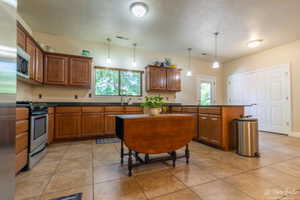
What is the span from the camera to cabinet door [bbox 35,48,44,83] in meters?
3.09

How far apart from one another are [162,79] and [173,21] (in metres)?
1.98

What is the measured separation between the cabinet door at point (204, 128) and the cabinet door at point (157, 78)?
1.87 meters

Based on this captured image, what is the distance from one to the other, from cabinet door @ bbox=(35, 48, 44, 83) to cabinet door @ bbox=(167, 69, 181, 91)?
11.8ft

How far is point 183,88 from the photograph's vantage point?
5.59 m

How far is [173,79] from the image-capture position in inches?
195

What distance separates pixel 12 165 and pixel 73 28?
3505mm

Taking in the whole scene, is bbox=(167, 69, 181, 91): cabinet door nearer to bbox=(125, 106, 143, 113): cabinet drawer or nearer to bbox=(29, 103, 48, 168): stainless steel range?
bbox=(125, 106, 143, 113): cabinet drawer

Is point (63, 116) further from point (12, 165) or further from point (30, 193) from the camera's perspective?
point (12, 165)

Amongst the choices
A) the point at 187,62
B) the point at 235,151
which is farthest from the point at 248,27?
the point at 235,151

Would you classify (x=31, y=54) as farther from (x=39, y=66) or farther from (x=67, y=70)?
(x=67, y=70)

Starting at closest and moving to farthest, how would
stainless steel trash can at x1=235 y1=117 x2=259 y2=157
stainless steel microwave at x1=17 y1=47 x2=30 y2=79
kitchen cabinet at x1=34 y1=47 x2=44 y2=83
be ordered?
stainless steel microwave at x1=17 y1=47 x2=30 y2=79 → stainless steel trash can at x1=235 y1=117 x2=259 y2=157 → kitchen cabinet at x1=34 y1=47 x2=44 y2=83

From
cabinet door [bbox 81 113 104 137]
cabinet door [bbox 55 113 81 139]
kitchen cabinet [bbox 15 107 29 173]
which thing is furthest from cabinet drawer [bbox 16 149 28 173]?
cabinet door [bbox 81 113 104 137]

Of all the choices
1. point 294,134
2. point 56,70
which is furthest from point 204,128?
point 56,70

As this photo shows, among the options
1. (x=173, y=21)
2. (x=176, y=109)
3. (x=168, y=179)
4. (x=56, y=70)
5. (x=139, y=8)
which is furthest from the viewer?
(x=176, y=109)
